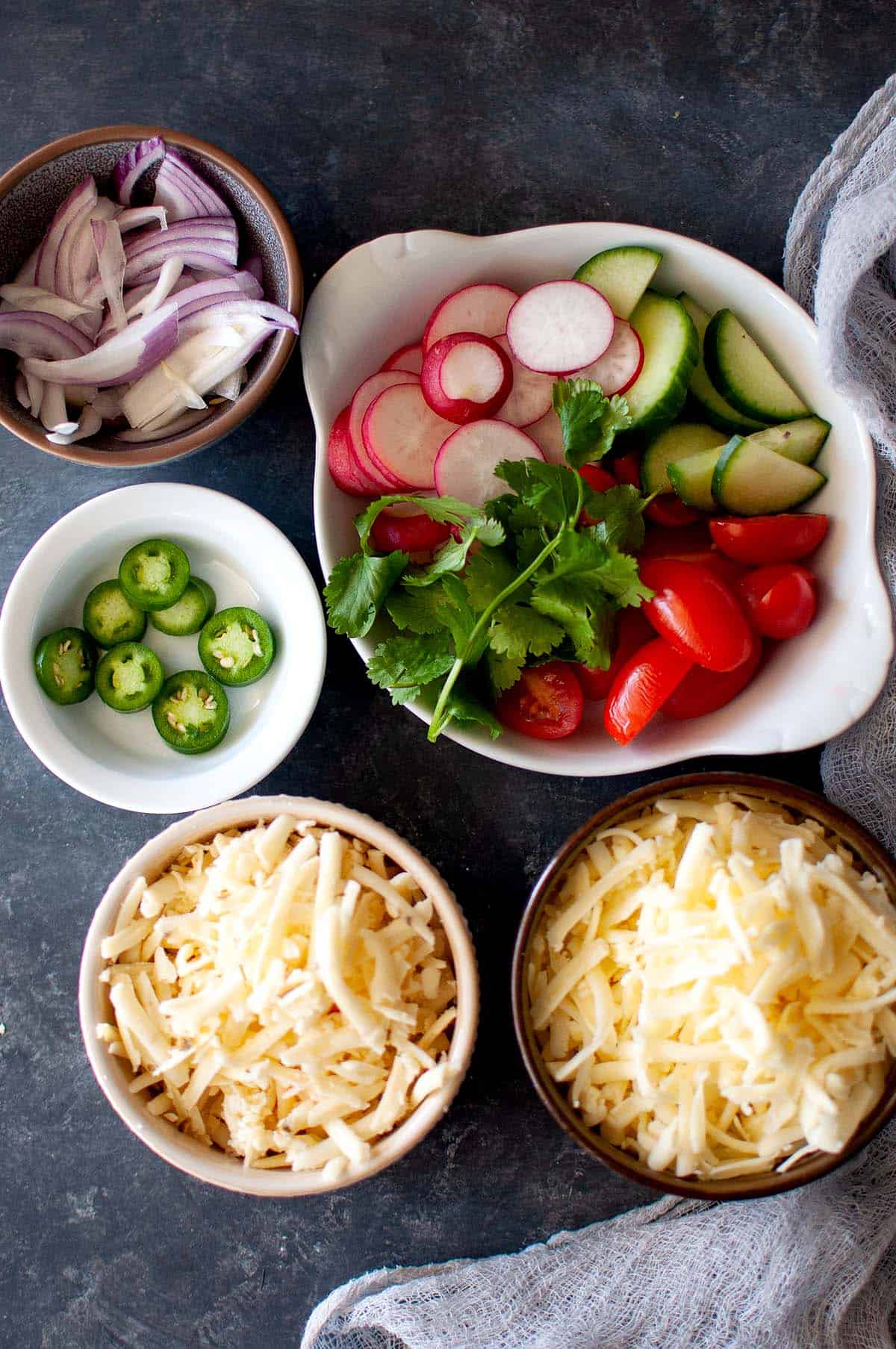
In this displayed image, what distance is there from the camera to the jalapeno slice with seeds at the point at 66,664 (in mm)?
1776

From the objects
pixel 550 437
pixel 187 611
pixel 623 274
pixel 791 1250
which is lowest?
pixel 791 1250

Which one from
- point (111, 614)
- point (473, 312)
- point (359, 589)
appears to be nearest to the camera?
point (359, 589)

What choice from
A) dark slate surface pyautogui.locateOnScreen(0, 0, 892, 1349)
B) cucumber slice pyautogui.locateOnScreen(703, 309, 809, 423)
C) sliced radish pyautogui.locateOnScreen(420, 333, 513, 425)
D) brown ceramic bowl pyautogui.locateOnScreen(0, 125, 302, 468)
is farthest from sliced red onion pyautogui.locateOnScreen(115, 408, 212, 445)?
cucumber slice pyautogui.locateOnScreen(703, 309, 809, 423)

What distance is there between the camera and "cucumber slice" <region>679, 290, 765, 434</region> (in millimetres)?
1743

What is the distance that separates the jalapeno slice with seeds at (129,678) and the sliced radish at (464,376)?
647mm

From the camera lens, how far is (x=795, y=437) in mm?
1710

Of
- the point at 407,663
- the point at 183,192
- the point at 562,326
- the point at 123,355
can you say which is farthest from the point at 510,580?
the point at 183,192

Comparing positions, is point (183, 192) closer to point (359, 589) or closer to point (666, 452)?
point (359, 589)

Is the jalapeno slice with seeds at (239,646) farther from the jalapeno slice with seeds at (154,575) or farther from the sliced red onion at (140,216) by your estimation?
the sliced red onion at (140,216)

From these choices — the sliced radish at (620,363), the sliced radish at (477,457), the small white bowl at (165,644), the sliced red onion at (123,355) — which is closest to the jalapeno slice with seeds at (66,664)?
the small white bowl at (165,644)

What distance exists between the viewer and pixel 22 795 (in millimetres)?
1944

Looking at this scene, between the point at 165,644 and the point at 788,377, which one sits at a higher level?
the point at 788,377

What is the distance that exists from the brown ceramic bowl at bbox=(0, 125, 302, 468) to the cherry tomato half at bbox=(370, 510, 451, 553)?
0.28 m

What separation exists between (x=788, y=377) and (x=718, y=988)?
0.96 metres
